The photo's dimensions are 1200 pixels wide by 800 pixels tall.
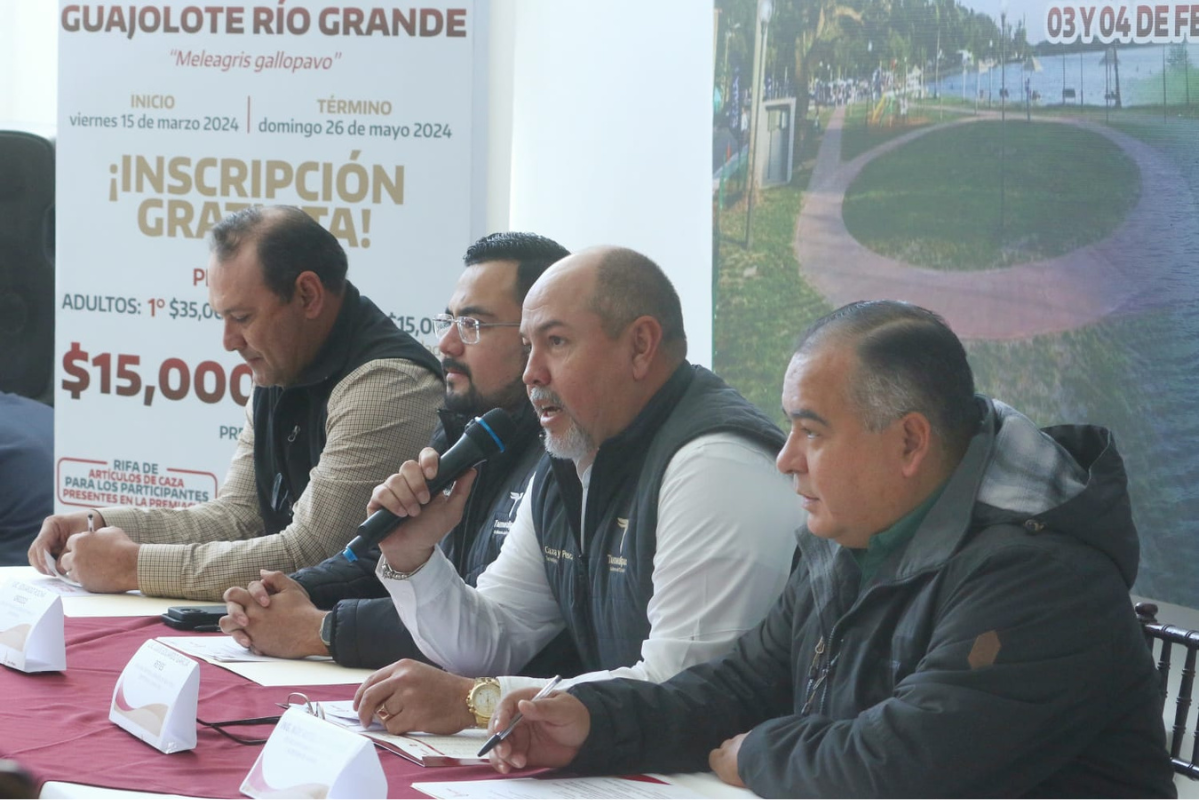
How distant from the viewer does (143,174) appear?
4363 mm

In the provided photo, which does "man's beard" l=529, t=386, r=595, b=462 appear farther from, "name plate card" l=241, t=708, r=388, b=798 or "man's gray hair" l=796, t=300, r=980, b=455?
"name plate card" l=241, t=708, r=388, b=798

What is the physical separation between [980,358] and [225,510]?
184 centimetres

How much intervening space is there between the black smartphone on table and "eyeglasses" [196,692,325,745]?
55cm

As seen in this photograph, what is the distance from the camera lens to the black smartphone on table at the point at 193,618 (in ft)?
8.05

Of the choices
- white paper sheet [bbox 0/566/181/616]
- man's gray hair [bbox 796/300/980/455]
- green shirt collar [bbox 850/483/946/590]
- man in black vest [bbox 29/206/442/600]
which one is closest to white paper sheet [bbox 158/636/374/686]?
white paper sheet [bbox 0/566/181/616]

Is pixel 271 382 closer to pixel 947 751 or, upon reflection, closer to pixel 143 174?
pixel 143 174

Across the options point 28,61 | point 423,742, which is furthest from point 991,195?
point 28,61

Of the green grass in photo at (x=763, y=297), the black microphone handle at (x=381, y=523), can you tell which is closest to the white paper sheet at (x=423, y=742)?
the black microphone handle at (x=381, y=523)

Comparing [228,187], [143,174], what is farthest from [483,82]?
[143,174]

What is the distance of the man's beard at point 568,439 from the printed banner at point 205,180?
1909mm

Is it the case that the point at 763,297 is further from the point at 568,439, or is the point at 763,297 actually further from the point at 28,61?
the point at 28,61

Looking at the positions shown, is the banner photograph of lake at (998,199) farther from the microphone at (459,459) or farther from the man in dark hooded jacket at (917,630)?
the microphone at (459,459)

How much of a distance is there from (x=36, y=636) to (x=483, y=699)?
2.49ft

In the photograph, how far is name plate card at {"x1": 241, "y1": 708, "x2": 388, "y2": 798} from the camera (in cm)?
143
